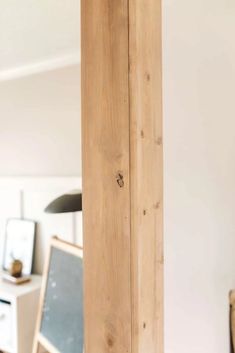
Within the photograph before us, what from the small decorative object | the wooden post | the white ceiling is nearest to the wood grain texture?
the wooden post

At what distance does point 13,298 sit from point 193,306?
1.48m

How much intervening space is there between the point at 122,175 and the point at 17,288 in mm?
1819

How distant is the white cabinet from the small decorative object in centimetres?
13

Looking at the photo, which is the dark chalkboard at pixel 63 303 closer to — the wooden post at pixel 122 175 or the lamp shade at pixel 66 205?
the lamp shade at pixel 66 205

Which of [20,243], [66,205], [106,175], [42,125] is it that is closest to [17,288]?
[20,243]

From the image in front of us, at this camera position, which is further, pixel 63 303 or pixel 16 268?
pixel 16 268

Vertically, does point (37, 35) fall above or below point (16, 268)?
above

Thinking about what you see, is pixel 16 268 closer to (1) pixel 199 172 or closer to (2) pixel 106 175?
(1) pixel 199 172

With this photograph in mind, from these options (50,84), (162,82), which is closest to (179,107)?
(162,82)

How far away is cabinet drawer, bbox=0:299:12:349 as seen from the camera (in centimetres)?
213

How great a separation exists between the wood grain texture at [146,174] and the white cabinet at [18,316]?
1.57 metres

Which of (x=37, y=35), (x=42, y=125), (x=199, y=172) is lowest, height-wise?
(x=199, y=172)

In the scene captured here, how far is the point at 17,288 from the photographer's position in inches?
87.6

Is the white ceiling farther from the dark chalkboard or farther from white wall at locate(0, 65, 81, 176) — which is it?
the dark chalkboard
